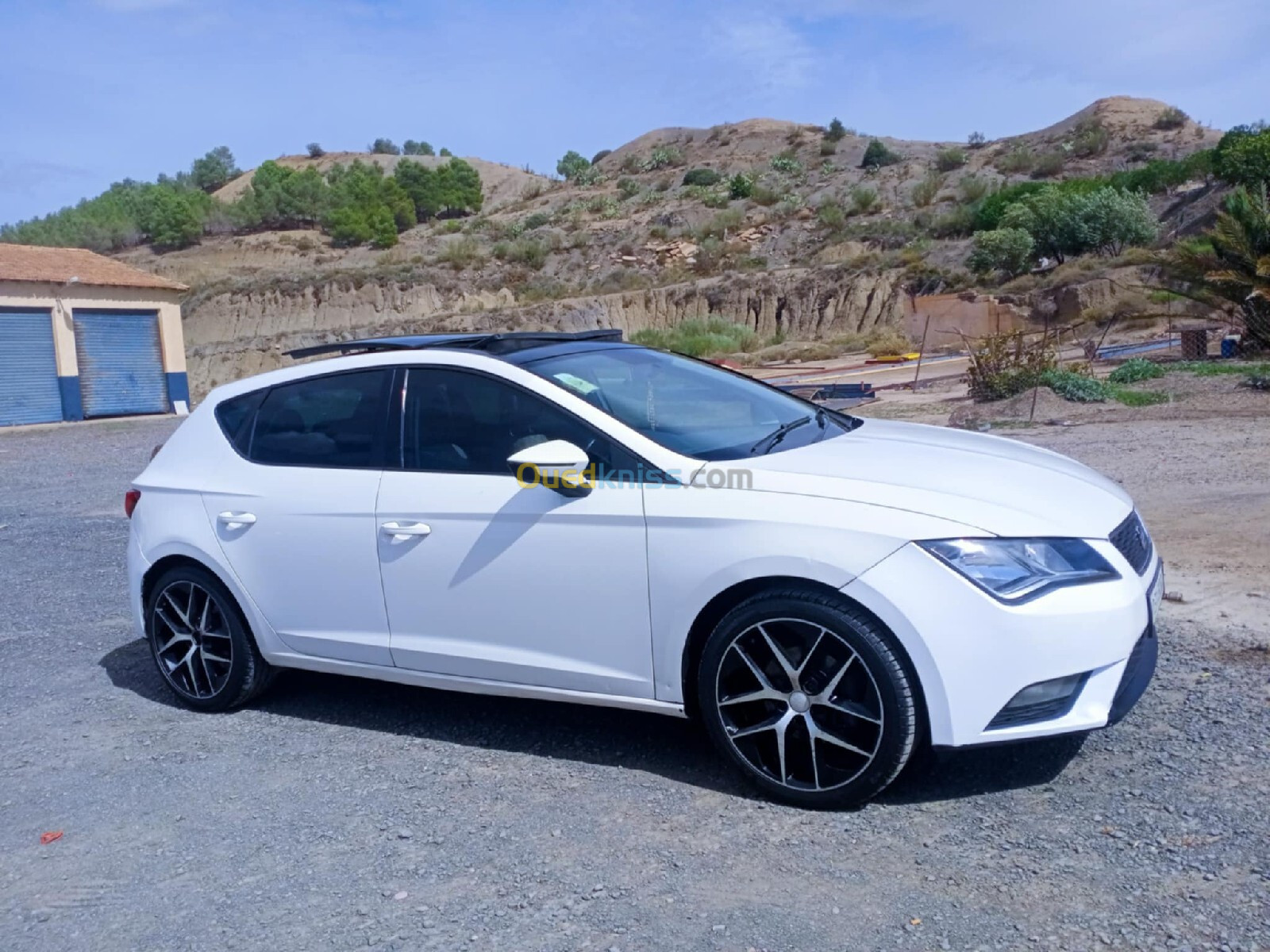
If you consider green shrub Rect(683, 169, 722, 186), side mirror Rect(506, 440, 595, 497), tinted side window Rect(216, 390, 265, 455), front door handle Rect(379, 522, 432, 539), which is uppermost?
green shrub Rect(683, 169, 722, 186)

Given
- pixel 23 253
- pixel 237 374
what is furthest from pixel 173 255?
pixel 23 253

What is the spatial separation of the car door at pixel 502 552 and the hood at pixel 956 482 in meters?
0.57

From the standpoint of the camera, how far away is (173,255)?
7306 centimetres

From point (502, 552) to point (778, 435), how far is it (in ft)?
3.85

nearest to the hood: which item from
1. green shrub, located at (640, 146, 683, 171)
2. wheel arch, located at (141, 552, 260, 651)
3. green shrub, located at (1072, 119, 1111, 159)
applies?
wheel arch, located at (141, 552, 260, 651)

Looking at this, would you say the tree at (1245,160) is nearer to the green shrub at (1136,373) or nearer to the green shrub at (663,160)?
the green shrub at (1136,373)

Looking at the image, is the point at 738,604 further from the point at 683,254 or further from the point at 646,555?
the point at 683,254

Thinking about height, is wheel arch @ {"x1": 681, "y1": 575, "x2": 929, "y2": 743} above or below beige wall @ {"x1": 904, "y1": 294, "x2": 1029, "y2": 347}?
A: below

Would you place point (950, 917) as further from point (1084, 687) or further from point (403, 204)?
point (403, 204)

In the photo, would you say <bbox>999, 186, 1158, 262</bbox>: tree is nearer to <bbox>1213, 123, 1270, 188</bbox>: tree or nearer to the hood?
<bbox>1213, 123, 1270, 188</bbox>: tree

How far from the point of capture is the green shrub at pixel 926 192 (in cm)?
5466

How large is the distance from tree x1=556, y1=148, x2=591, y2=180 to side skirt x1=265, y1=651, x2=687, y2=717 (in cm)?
9079

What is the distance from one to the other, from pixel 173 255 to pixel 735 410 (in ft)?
250

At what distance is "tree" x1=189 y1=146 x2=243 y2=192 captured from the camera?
11125cm
